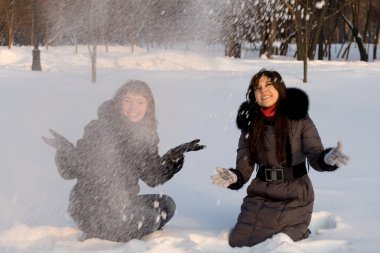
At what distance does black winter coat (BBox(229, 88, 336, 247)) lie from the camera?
11.1 feet

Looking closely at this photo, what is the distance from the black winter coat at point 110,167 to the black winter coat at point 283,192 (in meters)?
0.48

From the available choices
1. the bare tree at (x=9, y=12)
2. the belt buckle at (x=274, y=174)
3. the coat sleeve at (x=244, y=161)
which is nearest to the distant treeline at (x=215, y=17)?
the bare tree at (x=9, y=12)

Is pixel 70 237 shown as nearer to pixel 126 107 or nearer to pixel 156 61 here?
pixel 126 107

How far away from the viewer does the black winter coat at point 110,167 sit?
11.6ft

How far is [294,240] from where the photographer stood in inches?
132

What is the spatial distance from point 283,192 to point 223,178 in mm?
384

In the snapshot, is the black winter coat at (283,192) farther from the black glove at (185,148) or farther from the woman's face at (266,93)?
the black glove at (185,148)

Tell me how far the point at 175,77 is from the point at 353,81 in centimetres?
368

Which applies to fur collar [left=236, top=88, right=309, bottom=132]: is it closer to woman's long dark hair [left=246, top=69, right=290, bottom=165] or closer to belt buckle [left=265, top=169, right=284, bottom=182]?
woman's long dark hair [left=246, top=69, right=290, bottom=165]

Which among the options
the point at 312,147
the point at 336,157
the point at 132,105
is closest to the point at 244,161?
the point at 312,147

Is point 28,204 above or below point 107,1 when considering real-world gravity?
below

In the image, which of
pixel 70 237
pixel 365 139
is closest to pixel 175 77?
pixel 365 139

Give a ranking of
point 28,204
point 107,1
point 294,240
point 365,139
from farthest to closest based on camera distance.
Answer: point 107,1
point 365,139
point 28,204
point 294,240

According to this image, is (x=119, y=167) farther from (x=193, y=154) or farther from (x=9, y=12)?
(x=9, y=12)
